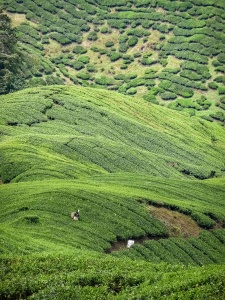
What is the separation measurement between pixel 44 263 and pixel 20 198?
23.7m

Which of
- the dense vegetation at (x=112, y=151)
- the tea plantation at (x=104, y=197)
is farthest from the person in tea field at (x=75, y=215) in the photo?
the dense vegetation at (x=112, y=151)

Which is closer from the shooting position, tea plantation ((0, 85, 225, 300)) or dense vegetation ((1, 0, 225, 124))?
tea plantation ((0, 85, 225, 300))

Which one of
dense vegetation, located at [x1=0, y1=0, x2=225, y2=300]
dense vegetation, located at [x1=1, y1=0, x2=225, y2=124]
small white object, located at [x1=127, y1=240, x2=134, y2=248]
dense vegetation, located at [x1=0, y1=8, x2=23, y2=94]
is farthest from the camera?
dense vegetation, located at [x1=1, y1=0, x2=225, y2=124]

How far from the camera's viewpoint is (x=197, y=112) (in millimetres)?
150500

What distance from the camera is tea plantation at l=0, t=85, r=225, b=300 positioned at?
99.0 feet

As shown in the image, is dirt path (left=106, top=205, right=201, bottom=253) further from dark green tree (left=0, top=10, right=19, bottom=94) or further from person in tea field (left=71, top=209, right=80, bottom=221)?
dark green tree (left=0, top=10, right=19, bottom=94)

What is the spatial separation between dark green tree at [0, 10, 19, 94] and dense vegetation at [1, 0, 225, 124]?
11374mm

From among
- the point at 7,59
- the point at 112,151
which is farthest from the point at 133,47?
the point at 112,151

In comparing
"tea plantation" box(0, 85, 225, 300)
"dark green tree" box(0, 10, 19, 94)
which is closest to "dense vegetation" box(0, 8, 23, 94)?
"dark green tree" box(0, 10, 19, 94)

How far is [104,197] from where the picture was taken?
2285 inches

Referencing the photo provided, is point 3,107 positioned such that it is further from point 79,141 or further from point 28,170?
point 28,170

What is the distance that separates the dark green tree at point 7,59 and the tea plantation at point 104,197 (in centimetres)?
1102

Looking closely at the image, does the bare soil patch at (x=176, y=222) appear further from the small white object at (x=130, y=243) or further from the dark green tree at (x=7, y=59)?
the dark green tree at (x=7, y=59)

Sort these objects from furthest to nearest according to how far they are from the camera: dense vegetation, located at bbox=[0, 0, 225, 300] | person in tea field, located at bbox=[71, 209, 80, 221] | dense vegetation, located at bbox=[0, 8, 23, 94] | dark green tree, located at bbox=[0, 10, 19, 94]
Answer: dense vegetation, located at bbox=[0, 8, 23, 94]
dark green tree, located at bbox=[0, 10, 19, 94]
person in tea field, located at bbox=[71, 209, 80, 221]
dense vegetation, located at bbox=[0, 0, 225, 300]
